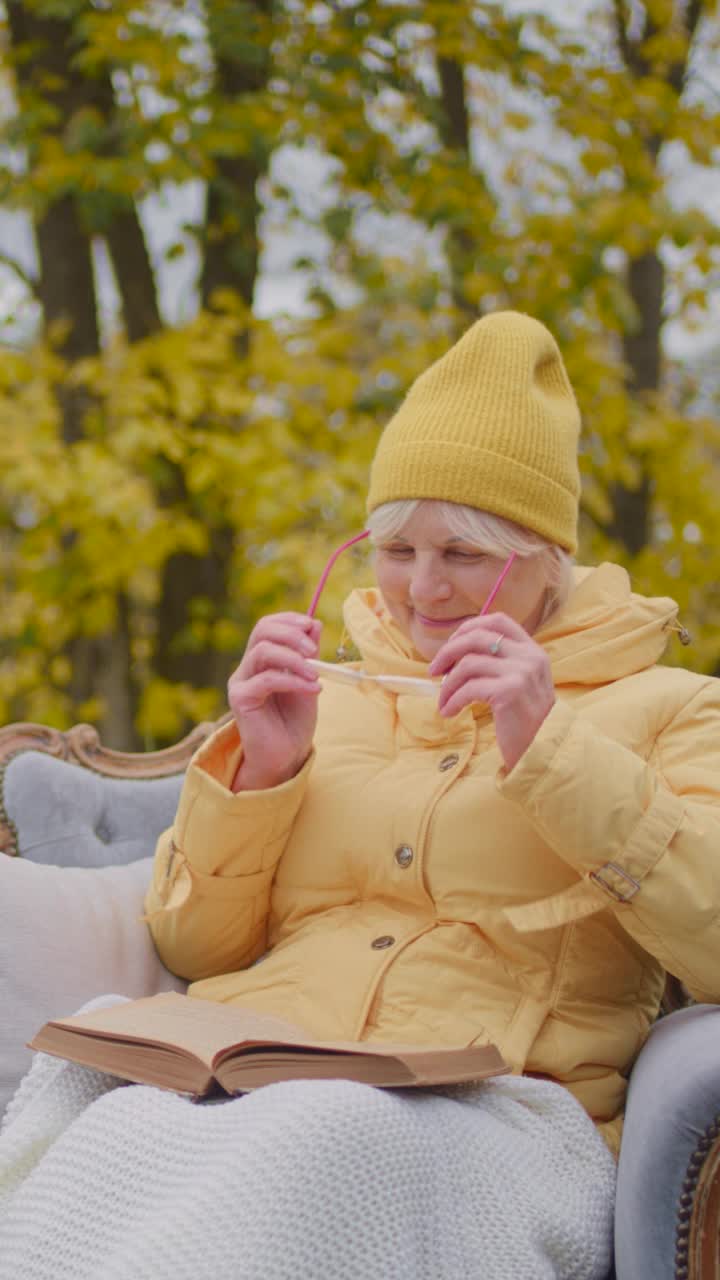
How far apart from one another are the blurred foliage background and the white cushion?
77.3 inches

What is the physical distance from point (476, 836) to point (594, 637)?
323 mm

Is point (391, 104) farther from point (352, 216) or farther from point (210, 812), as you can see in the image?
point (210, 812)

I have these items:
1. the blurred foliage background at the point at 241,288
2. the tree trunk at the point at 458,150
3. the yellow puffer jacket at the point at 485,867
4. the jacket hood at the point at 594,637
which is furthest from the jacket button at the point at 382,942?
the tree trunk at the point at 458,150

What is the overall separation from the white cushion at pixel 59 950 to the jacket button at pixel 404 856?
0.46 m

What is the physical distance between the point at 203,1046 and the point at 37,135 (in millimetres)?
3483

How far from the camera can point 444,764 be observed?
1849 millimetres

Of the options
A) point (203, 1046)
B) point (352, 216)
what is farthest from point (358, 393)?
point (203, 1046)

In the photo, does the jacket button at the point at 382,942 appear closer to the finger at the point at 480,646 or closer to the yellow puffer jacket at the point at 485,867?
the yellow puffer jacket at the point at 485,867

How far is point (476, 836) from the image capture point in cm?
176

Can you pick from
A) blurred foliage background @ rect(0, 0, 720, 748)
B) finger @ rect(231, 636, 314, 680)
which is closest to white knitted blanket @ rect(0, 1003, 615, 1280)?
finger @ rect(231, 636, 314, 680)

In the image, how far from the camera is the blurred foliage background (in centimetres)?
410

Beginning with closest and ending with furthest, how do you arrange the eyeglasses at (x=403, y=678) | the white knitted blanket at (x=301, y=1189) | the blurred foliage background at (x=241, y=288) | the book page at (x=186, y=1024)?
the white knitted blanket at (x=301, y=1189)
the book page at (x=186, y=1024)
the eyeglasses at (x=403, y=678)
the blurred foliage background at (x=241, y=288)

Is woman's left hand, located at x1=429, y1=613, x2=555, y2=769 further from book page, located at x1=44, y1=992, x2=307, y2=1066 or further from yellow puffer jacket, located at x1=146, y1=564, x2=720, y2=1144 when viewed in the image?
book page, located at x1=44, y1=992, x2=307, y2=1066

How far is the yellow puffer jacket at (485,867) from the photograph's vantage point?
5.14ft
